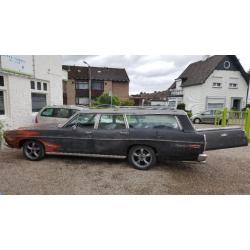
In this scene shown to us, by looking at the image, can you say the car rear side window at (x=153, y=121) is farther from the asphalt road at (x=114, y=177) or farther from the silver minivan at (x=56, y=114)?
the silver minivan at (x=56, y=114)

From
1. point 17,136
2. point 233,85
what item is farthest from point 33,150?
point 233,85

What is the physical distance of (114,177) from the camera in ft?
13.6

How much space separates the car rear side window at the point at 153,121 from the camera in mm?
4445

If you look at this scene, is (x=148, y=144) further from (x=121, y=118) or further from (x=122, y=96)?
(x=122, y=96)

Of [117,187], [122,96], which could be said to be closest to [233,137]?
[117,187]

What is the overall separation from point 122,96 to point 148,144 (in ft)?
99.5

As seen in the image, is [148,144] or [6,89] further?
[6,89]

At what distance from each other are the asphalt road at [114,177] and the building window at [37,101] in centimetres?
478

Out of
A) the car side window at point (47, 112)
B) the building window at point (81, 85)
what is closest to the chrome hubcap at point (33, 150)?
the car side window at point (47, 112)

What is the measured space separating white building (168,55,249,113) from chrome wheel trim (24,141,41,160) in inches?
850

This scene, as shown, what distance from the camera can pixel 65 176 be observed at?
13.6 feet

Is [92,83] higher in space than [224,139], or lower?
higher

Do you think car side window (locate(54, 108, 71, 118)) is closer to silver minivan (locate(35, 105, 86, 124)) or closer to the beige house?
silver minivan (locate(35, 105, 86, 124))

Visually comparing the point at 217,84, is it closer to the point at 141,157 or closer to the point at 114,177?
the point at 141,157
